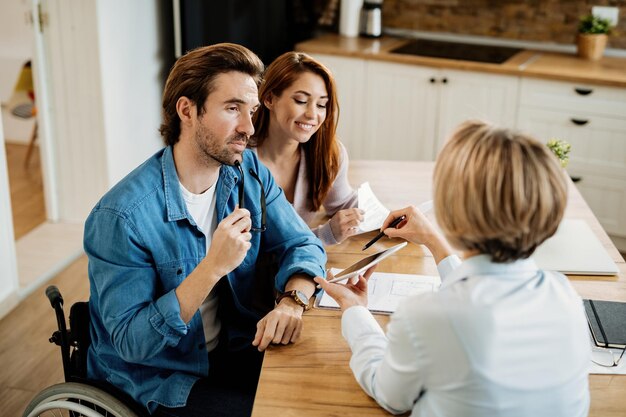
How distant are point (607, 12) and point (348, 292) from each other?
3152 millimetres

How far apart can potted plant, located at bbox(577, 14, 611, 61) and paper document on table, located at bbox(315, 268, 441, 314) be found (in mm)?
2585

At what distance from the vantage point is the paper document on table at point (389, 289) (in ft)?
5.92

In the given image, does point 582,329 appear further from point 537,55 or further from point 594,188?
point 537,55

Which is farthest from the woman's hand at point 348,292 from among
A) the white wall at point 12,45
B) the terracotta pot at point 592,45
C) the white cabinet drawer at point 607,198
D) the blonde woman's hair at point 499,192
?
the white wall at point 12,45

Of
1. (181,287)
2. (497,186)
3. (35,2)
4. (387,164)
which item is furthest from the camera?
(35,2)

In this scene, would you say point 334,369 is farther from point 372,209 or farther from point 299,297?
point 372,209

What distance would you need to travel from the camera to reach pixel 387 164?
2.83 m

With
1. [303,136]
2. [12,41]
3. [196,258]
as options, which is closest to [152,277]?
[196,258]

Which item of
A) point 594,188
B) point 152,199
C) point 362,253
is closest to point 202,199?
point 152,199

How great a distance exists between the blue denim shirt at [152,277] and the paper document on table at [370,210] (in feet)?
1.15

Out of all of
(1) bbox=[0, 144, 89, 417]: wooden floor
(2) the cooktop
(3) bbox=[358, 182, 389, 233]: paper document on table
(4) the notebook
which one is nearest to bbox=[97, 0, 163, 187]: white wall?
(1) bbox=[0, 144, 89, 417]: wooden floor

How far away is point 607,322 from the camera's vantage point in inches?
68.1

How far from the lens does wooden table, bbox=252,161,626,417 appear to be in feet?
4.70

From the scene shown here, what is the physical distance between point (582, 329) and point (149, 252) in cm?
90
